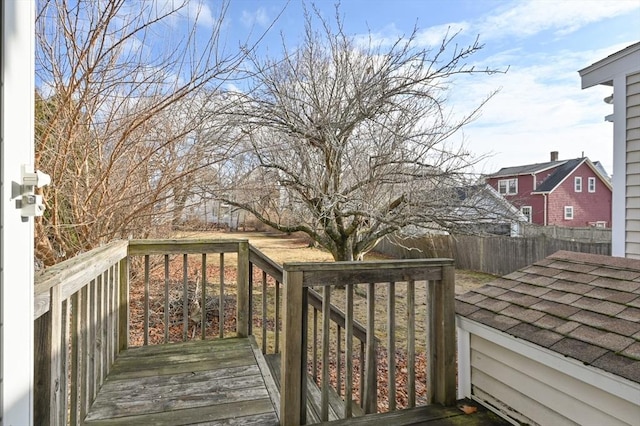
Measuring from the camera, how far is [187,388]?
2398 millimetres

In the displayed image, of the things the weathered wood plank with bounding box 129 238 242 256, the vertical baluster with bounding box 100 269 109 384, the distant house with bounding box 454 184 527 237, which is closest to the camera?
the vertical baluster with bounding box 100 269 109 384

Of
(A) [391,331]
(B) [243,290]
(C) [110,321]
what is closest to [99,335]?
(C) [110,321]

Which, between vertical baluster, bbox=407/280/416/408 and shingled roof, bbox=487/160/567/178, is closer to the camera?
vertical baluster, bbox=407/280/416/408

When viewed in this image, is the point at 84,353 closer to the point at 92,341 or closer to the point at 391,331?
the point at 92,341

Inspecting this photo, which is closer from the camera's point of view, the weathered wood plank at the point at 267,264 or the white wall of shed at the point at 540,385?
the white wall of shed at the point at 540,385

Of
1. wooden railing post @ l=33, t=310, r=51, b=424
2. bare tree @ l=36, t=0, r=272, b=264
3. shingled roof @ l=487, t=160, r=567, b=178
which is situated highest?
shingled roof @ l=487, t=160, r=567, b=178

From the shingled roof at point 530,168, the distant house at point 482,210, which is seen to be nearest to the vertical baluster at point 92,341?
the distant house at point 482,210

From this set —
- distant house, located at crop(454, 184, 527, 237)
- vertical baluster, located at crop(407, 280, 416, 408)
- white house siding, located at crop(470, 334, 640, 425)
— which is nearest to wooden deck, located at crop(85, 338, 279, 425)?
vertical baluster, located at crop(407, 280, 416, 408)

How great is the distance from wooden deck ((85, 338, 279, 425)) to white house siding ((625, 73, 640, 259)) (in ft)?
12.6

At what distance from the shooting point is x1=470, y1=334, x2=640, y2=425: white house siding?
1459 millimetres

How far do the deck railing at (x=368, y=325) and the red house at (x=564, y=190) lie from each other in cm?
1848

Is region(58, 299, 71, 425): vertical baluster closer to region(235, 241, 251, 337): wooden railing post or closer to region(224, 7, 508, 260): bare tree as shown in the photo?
region(235, 241, 251, 337): wooden railing post

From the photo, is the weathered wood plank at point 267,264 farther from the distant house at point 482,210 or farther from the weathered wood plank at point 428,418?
the distant house at point 482,210

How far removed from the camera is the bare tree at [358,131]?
5.94m
